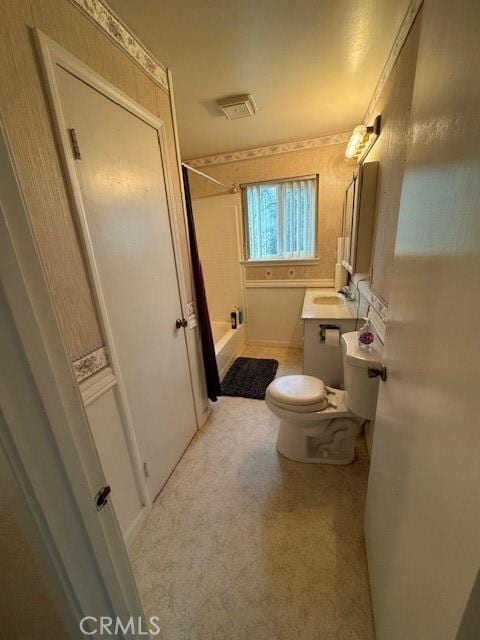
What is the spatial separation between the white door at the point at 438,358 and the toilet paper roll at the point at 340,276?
2005 mm

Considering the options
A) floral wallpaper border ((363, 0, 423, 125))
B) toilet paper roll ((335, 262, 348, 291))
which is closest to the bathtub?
toilet paper roll ((335, 262, 348, 291))

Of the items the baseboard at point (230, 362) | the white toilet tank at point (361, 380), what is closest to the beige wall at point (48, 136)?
the white toilet tank at point (361, 380)

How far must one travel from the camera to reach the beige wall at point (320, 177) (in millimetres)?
2598

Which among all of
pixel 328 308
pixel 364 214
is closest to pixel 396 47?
pixel 364 214

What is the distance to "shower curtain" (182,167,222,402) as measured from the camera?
1758 millimetres

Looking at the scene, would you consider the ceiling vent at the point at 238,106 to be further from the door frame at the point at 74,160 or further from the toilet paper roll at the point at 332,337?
the toilet paper roll at the point at 332,337

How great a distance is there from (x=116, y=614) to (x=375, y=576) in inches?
35.1

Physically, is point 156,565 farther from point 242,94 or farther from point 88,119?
point 242,94

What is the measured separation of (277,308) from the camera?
322cm

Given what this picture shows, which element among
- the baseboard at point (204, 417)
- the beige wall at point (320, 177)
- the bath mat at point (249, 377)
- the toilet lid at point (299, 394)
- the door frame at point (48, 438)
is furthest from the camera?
the beige wall at point (320, 177)

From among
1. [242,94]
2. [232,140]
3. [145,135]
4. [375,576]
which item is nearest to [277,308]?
[232,140]

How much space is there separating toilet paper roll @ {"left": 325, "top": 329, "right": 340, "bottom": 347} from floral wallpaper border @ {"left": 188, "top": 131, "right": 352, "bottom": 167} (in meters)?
1.92

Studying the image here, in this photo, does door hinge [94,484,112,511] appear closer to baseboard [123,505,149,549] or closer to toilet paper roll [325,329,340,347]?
baseboard [123,505,149,549]

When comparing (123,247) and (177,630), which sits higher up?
(123,247)
